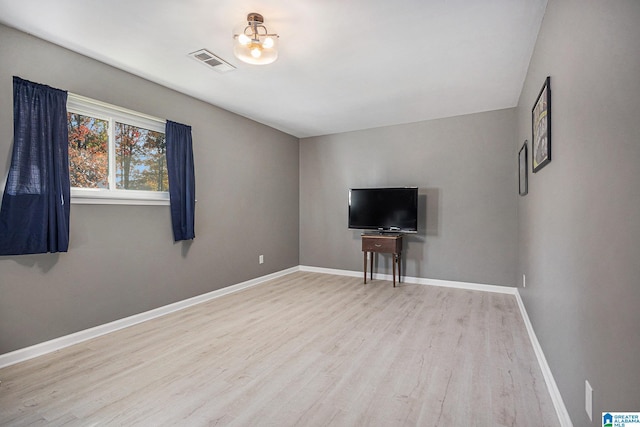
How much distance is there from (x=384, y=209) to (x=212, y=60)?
119 inches

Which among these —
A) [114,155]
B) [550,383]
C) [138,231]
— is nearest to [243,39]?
[114,155]

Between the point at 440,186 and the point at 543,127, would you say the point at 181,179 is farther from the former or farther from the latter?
the point at 440,186

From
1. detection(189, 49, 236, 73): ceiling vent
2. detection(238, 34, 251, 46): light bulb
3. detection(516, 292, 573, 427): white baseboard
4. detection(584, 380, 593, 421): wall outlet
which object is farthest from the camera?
detection(189, 49, 236, 73): ceiling vent

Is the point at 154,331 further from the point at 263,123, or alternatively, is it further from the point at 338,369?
the point at 263,123

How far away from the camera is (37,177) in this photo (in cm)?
238

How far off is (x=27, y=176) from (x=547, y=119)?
3712mm

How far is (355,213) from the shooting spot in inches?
193

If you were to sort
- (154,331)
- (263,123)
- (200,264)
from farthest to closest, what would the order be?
1. (263,123)
2. (200,264)
3. (154,331)

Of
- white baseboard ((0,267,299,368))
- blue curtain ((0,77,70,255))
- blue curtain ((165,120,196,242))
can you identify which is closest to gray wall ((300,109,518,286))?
white baseboard ((0,267,299,368))

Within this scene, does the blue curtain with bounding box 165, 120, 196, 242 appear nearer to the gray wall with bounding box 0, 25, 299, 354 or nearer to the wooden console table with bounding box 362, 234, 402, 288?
the gray wall with bounding box 0, 25, 299, 354

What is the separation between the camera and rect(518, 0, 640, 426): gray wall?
923mm

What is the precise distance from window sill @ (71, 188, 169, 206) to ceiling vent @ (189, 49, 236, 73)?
147 cm

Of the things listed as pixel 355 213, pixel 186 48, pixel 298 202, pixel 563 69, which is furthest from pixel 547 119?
pixel 298 202

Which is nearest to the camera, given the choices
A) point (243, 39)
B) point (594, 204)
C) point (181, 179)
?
point (594, 204)
